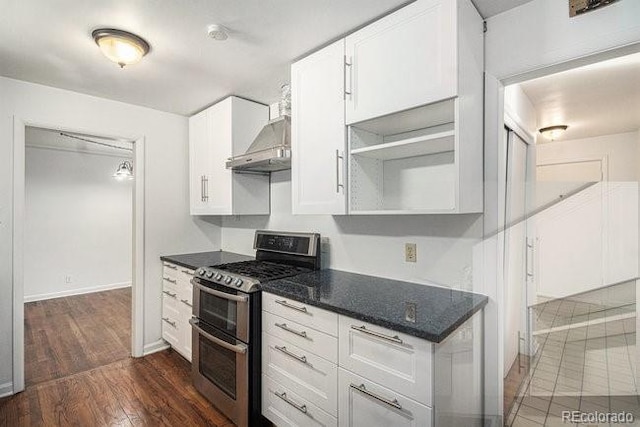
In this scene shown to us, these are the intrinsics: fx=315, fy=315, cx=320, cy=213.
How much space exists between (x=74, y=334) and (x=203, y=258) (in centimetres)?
184

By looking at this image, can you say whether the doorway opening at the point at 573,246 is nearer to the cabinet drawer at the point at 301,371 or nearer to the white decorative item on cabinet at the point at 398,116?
the white decorative item on cabinet at the point at 398,116

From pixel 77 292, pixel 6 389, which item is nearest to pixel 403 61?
pixel 6 389

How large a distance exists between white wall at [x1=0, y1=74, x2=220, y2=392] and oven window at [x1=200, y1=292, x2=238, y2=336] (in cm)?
113

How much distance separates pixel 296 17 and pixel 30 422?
293 centimetres

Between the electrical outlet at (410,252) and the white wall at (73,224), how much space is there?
4.57 meters

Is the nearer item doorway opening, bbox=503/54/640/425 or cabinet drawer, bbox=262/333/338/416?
doorway opening, bbox=503/54/640/425

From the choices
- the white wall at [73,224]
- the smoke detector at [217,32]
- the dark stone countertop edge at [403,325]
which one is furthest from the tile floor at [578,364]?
the white wall at [73,224]

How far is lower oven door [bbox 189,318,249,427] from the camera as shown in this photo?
188 cm

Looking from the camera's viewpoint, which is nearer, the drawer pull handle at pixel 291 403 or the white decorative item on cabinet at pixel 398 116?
the white decorative item on cabinet at pixel 398 116

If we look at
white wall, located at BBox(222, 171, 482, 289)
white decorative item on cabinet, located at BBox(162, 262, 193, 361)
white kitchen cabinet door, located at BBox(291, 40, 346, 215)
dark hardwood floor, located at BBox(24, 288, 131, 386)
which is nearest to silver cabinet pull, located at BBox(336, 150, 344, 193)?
white kitchen cabinet door, located at BBox(291, 40, 346, 215)

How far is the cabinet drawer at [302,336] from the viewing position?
5.06ft

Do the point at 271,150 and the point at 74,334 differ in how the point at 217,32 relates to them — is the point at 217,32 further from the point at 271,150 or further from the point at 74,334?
the point at 74,334

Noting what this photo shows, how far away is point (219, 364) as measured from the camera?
2.06 metres

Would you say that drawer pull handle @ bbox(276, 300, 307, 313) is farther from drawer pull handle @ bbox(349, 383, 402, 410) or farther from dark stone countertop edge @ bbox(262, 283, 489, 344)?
drawer pull handle @ bbox(349, 383, 402, 410)
